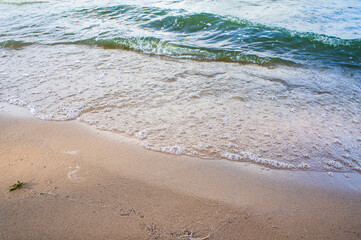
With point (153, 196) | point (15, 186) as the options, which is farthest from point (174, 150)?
point (15, 186)

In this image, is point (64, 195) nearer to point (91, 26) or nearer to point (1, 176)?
point (1, 176)

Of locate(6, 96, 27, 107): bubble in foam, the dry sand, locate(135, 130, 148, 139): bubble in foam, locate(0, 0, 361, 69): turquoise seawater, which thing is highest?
locate(0, 0, 361, 69): turquoise seawater

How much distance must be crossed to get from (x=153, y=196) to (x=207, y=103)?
192 cm

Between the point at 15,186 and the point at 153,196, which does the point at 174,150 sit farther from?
the point at 15,186

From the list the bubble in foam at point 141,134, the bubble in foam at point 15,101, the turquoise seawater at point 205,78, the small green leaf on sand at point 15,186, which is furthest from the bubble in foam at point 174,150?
the bubble in foam at point 15,101

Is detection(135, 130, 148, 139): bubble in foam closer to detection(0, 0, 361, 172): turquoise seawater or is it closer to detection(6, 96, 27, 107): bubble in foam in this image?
detection(0, 0, 361, 172): turquoise seawater

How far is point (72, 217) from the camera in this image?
174cm

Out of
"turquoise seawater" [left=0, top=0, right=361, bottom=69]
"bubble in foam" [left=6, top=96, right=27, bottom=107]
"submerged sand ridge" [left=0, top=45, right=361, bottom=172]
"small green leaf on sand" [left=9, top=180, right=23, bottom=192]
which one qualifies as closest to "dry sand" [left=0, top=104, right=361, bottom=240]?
"small green leaf on sand" [left=9, top=180, right=23, bottom=192]

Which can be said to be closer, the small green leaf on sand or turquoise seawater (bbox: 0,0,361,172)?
the small green leaf on sand

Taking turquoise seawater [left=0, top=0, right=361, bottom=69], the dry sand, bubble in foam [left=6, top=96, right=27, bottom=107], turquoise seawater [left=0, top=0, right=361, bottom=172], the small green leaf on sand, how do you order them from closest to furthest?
the dry sand → the small green leaf on sand → turquoise seawater [left=0, top=0, right=361, bottom=172] → bubble in foam [left=6, top=96, right=27, bottom=107] → turquoise seawater [left=0, top=0, right=361, bottom=69]

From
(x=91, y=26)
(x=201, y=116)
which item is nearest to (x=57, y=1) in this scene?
(x=91, y=26)

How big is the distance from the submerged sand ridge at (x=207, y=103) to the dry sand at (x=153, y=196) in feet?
0.77

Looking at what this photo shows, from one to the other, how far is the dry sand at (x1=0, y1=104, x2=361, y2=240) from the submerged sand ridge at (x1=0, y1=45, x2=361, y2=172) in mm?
235

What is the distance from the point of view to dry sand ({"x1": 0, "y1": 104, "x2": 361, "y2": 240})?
1680 millimetres
